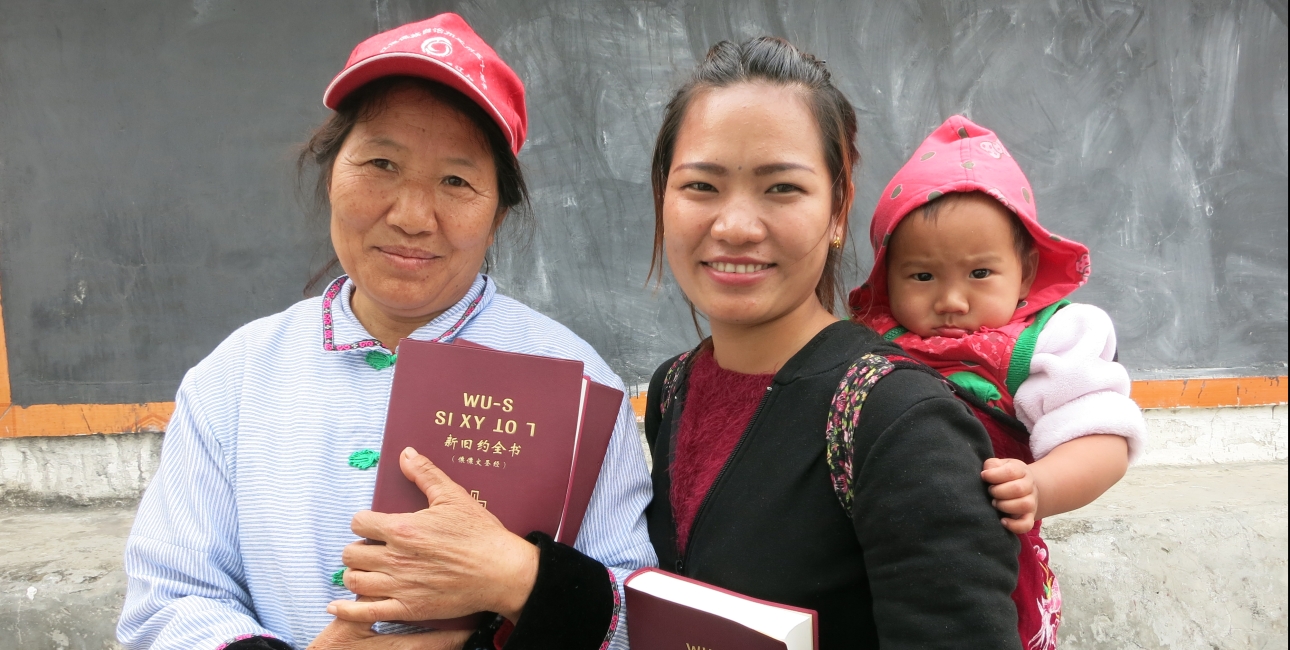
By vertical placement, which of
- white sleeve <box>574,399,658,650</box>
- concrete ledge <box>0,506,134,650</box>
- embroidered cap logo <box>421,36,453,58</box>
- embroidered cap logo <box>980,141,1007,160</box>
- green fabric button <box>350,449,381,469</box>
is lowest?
concrete ledge <box>0,506,134,650</box>

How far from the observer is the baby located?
1483 millimetres

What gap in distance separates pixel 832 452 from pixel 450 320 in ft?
2.37

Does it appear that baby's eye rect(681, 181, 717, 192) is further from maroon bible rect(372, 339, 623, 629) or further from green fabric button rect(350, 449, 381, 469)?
green fabric button rect(350, 449, 381, 469)

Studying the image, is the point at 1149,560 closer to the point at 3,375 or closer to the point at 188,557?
the point at 188,557

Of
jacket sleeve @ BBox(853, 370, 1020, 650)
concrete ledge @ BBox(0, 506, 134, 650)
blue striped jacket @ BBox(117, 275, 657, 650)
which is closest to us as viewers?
jacket sleeve @ BBox(853, 370, 1020, 650)

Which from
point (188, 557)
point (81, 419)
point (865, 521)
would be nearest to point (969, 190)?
point (865, 521)

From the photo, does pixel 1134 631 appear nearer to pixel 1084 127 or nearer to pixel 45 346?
pixel 1084 127

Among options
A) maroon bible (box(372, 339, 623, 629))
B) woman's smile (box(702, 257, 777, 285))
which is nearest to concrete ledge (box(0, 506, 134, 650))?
maroon bible (box(372, 339, 623, 629))

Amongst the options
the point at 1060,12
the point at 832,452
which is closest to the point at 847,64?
the point at 1060,12

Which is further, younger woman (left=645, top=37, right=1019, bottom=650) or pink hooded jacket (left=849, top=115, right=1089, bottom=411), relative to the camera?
pink hooded jacket (left=849, top=115, right=1089, bottom=411)

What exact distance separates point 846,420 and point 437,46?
902 millimetres

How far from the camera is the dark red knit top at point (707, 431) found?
145 cm

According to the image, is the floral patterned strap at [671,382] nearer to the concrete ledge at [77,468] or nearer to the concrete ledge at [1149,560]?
the concrete ledge at [1149,560]

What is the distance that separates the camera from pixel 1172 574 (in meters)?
3.12
